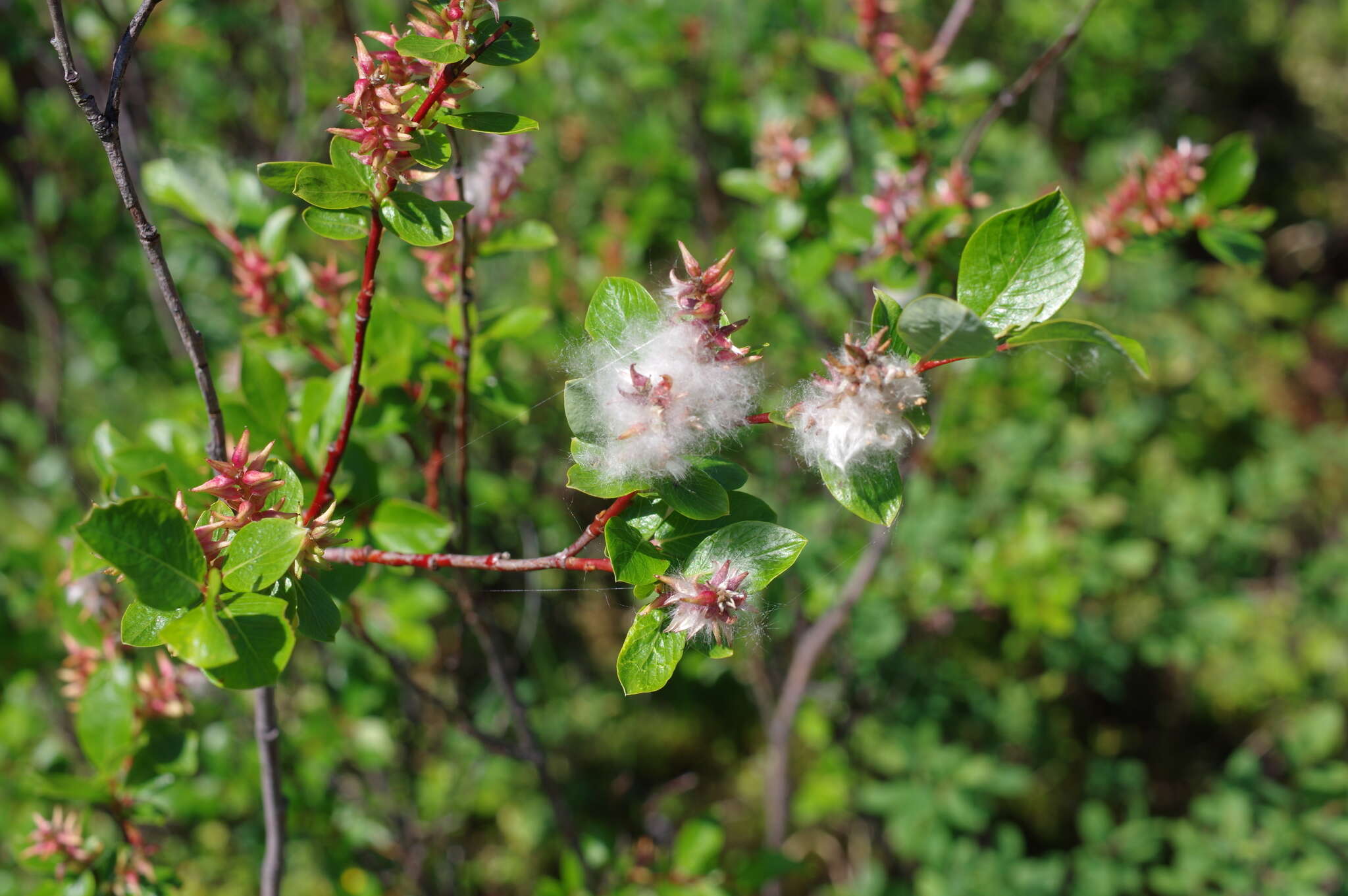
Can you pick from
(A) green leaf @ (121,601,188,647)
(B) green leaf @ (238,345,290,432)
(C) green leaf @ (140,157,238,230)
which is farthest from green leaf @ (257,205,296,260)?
(A) green leaf @ (121,601,188,647)

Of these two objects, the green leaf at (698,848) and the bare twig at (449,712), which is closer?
the bare twig at (449,712)

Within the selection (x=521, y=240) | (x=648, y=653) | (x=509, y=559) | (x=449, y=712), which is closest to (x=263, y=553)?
(x=509, y=559)

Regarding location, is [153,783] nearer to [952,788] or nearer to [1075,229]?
[1075,229]

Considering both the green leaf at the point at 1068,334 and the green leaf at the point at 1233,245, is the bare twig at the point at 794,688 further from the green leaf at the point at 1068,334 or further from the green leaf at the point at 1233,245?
the green leaf at the point at 1068,334

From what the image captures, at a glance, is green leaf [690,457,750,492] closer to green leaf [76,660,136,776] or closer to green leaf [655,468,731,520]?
green leaf [655,468,731,520]

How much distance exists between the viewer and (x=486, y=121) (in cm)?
65

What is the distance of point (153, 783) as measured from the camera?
108cm

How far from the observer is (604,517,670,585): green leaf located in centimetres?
64

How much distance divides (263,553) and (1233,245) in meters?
1.34

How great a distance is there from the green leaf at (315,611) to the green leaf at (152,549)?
2.9 inches

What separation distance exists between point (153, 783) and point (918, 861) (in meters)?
2.30

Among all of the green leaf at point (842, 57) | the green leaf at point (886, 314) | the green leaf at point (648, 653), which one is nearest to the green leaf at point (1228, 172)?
the green leaf at point (842, 57)

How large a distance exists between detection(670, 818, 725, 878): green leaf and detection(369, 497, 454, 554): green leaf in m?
0.77

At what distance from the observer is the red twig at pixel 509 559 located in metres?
0.66
